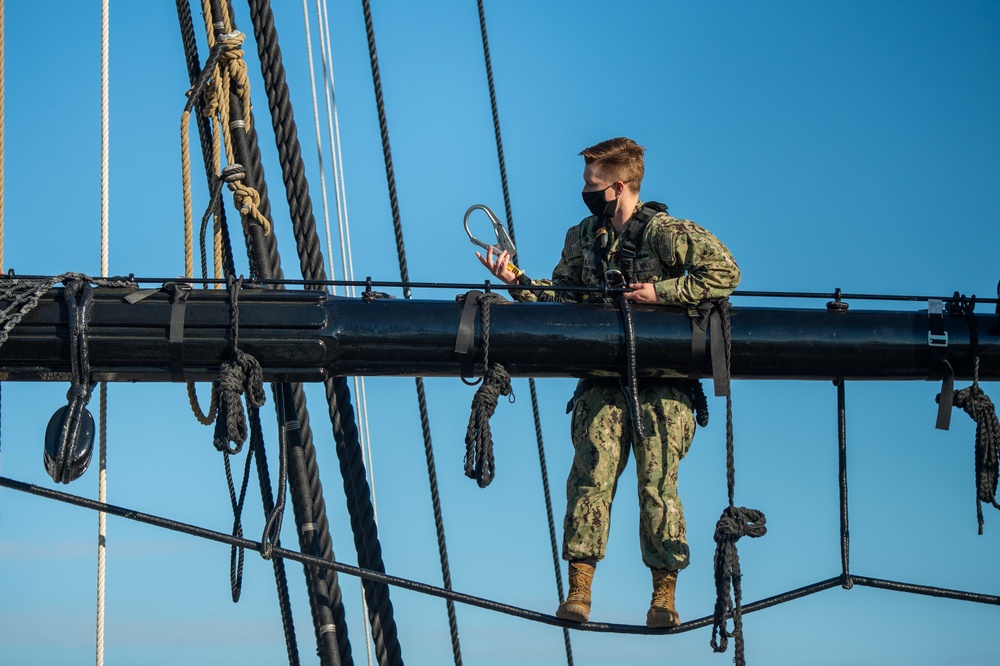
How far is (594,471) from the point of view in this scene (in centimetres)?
611

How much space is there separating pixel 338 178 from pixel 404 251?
128 cm

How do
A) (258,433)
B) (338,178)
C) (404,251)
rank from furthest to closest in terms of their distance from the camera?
(338,178), (404,251), (258,433)

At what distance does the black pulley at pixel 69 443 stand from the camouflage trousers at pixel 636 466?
6.30 ft

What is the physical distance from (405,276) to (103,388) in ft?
6.47

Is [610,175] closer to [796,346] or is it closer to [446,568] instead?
[796,346]

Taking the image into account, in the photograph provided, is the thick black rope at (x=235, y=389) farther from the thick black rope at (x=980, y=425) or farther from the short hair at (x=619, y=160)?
the thick black rope at (x=980, y=425)

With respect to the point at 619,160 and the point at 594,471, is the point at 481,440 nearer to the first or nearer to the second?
the point at 594,471

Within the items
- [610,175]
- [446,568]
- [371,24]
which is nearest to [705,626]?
[610,175]

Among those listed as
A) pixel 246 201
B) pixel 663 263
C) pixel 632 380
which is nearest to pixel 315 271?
pixel 246 201

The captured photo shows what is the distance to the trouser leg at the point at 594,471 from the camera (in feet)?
19.9

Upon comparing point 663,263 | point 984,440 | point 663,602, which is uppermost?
point 663,263

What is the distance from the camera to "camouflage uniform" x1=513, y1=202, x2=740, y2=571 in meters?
6.04

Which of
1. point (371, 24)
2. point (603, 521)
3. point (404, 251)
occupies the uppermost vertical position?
point (371, 24)

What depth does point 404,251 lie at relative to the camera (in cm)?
826
